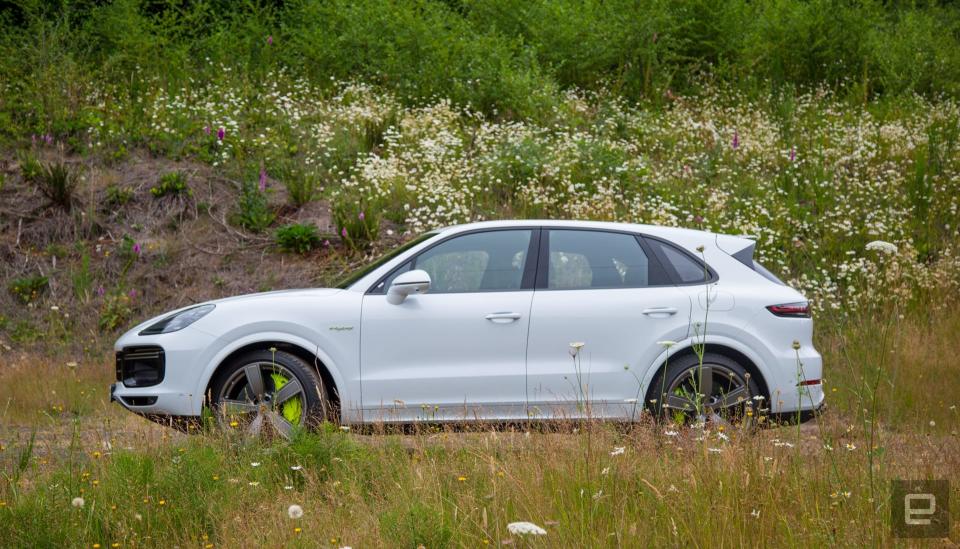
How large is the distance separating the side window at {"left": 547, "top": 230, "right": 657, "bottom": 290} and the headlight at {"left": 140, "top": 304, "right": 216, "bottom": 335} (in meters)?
2.38

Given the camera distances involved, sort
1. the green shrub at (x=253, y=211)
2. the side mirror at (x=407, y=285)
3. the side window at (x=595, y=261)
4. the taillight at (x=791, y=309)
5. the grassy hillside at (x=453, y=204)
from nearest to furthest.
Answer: the grassy hillside at (x=453, y=204) < the side mirror at (x=407, y=285) < the taillight at (x=791, y=309) < the side window at (x=595, y=261) < the green shrub at (x=253, y=211)

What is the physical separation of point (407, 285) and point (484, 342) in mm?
644

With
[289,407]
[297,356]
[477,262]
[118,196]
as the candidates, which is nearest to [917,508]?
[477,262]

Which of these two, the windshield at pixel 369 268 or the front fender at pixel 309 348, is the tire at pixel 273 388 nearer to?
the front fender at pixel 309 348

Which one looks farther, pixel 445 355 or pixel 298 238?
pixel 298 238

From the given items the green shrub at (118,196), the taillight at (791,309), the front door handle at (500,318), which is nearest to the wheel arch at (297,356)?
the front door handle at (500,318)

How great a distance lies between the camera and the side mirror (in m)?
6.76

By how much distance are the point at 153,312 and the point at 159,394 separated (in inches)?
207

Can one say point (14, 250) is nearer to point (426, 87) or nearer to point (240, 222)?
point (240, 222)

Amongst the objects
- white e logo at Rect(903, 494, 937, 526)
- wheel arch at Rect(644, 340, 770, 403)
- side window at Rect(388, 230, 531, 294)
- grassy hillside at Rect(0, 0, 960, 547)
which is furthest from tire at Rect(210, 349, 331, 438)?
white e logo at Rect(903, 494, 937, 526)

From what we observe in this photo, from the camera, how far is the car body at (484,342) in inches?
268

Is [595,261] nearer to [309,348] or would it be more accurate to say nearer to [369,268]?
[369,268]

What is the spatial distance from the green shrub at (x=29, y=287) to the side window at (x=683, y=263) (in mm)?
7921

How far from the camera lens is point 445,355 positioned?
6.84 meters
